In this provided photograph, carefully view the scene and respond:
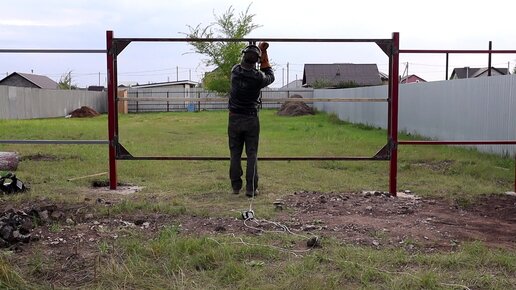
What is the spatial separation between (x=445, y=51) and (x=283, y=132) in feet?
45.7

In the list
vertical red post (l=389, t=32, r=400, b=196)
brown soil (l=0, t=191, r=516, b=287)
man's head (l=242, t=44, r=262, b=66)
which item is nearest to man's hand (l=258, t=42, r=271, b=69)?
man's head (l=242, t=44, r=262, b=66)

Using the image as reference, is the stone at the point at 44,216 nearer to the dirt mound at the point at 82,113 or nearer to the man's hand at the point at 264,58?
the man's hand at the point at 264,58

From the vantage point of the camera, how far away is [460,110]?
52.0 ft

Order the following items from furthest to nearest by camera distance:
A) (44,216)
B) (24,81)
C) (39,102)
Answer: (24,81), (39,102), (44,216)

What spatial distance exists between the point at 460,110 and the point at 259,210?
11.1 meters

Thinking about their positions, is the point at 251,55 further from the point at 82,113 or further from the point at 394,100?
the point at 82,113

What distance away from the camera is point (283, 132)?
819 inches

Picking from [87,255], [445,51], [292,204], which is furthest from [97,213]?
[445,51]

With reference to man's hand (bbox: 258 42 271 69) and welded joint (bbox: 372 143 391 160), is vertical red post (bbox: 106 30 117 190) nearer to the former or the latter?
man's hand (bbox: 258 42 271 69)

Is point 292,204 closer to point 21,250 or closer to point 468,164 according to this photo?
point 21,250

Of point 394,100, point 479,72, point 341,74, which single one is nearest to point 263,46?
point 394,100

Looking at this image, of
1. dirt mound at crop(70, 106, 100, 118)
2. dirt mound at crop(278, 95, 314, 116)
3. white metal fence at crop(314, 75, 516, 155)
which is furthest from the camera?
dirt mound at crop(70, 106, 100, 118)

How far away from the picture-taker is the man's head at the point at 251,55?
7.00 meters

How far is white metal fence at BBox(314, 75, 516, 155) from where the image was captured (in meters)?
13.2
